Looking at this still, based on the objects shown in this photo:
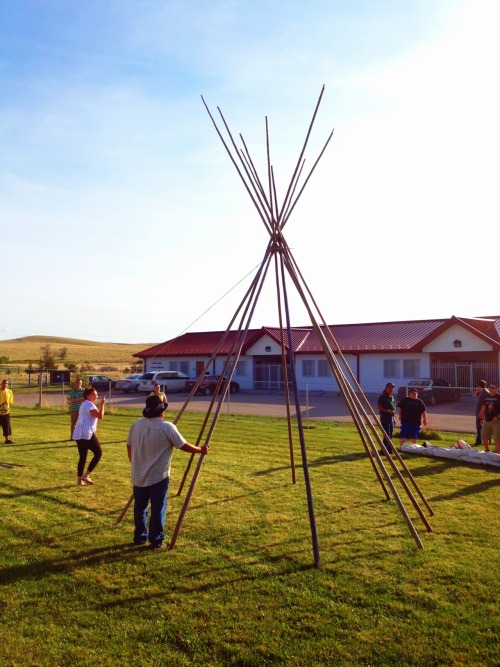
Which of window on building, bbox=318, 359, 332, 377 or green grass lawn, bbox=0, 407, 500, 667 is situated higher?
window on building, bbox=318, 359, 332, 377

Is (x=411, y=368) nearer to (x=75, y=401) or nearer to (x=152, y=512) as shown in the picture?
(x=75, y=401)

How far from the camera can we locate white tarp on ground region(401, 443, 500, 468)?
11456mm

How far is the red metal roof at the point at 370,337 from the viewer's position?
31.6 meters

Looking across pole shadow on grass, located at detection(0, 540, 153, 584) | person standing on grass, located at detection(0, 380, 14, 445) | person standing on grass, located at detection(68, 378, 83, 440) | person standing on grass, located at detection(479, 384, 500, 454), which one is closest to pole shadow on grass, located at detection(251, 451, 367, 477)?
person standing on grass, located at detection(479, 384, 500, 454)

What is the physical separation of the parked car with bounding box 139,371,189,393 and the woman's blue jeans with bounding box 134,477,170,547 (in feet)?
97.5

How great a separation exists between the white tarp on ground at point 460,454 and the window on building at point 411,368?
66.3ft

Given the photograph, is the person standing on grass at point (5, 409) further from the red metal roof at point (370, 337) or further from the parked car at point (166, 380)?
the parked car at point (166, 380)

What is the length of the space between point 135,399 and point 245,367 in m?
9.83

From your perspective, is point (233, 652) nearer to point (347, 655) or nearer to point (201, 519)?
point (347, 655)

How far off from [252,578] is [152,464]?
1.65 metres

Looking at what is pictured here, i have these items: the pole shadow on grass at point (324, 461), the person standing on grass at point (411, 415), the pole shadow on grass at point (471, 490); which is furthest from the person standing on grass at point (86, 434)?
the person standing on grass at point (411, 415)

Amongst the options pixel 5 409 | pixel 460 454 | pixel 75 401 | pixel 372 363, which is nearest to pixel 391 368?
pixel 372 363

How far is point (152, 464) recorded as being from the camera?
6562mm

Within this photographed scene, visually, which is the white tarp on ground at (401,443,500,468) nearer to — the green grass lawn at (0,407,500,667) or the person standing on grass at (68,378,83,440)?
the green grass lawn at (0,407,500,667)
